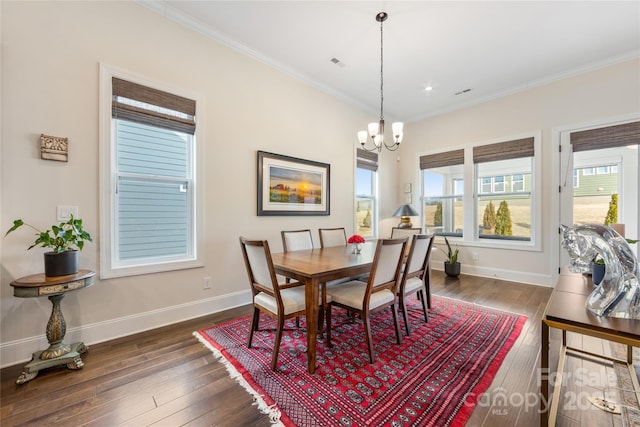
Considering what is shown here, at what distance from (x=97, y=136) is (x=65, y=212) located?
2.28 feet

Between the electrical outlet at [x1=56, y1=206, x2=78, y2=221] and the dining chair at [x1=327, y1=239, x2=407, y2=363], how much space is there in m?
2.25

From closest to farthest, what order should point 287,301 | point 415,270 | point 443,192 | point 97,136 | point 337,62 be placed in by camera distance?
point 287,301, point 97,136, point 415,270, point 337,62, point 443,192

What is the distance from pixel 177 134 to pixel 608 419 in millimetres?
3956

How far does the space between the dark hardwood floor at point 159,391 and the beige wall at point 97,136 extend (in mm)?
353

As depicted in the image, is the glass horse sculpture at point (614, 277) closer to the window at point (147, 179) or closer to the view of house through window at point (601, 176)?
the window at point (147, 179)

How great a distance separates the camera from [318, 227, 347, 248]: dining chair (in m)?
3.45

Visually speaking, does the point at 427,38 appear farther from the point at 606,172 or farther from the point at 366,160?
the point at 606,172

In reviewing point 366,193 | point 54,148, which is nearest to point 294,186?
point 366,193

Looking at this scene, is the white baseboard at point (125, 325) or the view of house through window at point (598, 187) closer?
the white baseboard at point (125, 325)

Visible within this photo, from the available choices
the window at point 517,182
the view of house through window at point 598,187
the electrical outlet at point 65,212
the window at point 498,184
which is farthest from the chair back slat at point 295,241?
the view of house through window at point 598,187

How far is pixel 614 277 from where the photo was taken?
120 centimetres

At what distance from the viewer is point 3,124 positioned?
74.0 inches

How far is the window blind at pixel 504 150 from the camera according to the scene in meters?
4.14

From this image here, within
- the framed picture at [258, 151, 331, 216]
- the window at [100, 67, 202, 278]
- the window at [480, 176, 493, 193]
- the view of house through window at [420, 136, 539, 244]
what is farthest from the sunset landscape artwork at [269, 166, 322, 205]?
the window at [480, 176, 493, 193]
